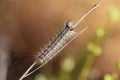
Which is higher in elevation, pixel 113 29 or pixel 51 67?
pixel 113 29

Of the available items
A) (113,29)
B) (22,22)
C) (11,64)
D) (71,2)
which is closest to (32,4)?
(22,22)

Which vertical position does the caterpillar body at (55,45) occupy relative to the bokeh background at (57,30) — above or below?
above

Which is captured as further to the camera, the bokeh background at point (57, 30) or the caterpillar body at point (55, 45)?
the bokeh background at point (57, 30)

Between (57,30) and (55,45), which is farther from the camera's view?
(57,30)

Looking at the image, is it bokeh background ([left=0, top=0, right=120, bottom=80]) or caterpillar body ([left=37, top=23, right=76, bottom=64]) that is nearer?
caterpillar body ([left=37, top=23, right=76, bottom=64])

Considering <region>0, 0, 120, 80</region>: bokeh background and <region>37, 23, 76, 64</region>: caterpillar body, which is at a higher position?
<region>37, 23, 76, 64</region>: caterpillar body

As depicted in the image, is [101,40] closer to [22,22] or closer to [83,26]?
[83,26]

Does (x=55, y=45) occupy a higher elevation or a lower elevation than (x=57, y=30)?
higher

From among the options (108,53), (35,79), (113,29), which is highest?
(113,29)
